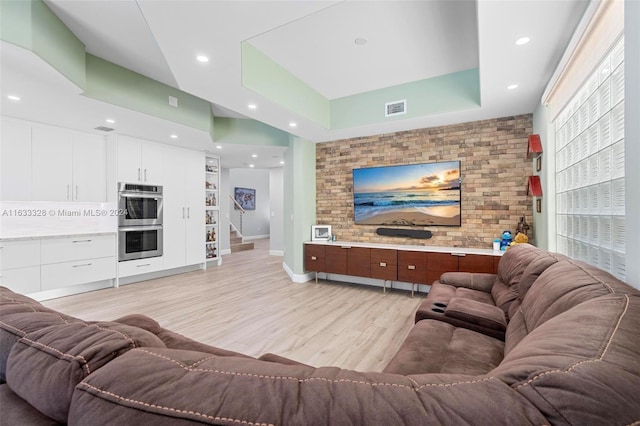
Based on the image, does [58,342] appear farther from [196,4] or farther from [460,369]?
[196,4]

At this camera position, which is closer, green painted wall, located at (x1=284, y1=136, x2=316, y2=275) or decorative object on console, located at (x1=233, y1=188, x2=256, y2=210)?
green painted wall, located at (x1=284, y1=136, x2=316, y2=275)

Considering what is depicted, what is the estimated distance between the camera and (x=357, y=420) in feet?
1.37

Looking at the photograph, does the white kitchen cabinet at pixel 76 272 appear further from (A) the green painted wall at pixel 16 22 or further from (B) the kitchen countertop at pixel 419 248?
(B) the kitchen countertop at pixel 419 248

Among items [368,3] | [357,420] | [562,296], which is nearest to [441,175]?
[368,3]

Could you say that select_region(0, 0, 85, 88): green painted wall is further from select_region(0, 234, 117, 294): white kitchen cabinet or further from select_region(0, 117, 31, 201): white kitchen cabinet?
select_region(0, 234, 117, 294): white kitchen cabinet

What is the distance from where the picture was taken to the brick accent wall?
12.0ft

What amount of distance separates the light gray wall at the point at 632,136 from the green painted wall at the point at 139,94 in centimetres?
429

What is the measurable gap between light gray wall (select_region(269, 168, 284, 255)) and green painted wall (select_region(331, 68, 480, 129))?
3920 millimetres

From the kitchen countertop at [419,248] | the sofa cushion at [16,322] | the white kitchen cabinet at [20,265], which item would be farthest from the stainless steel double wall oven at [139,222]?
the sofa cushion at [16,322]

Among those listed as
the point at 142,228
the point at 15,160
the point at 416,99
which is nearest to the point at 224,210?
the point at 142,228

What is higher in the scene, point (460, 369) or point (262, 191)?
point (262, 191)

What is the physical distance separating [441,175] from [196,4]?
11.4ft

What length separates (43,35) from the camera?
90.0 inches

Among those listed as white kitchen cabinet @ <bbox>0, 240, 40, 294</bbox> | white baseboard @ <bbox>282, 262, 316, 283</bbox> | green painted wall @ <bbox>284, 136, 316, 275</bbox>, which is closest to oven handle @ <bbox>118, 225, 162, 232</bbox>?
→ white kitchen cabinet @ <bbox>0, 240, 40, 294</bbox>
